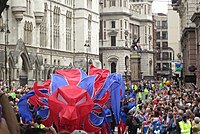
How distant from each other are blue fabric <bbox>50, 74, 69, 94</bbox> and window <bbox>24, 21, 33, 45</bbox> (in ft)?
162

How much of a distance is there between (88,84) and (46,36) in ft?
187

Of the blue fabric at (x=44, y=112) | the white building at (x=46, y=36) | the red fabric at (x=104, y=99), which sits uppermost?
the white building at (x=46, y=36)

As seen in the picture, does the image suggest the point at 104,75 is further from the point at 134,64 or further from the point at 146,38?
the point at 146,38

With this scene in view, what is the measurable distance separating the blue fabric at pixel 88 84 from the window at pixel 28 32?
163 ft

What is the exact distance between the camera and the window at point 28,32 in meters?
64.6

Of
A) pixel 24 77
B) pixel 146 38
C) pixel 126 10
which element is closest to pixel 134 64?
pixel 24 77

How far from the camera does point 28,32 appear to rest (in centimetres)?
6544

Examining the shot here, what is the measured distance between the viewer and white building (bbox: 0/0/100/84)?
6062 centimetres

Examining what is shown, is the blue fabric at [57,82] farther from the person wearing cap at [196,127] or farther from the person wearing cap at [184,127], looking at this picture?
the person wearing cap at [184,127]

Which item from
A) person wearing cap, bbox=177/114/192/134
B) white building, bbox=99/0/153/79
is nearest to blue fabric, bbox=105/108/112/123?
person wearing cap, bbox=177/114/192/134

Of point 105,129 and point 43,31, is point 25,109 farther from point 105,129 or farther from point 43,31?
point 43,31

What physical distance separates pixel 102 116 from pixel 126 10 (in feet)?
311

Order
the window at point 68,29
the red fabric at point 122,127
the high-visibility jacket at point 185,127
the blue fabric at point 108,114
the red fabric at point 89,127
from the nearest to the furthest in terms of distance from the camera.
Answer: the red fabric at point 89,127
the blue fabric at point 108,114
the high-visibility jacket at point 185,127
the red fabric at point 122,127
the window at point 68,29

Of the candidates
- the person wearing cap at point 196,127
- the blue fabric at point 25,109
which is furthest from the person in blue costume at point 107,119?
the person wearing cap at point 196,127
